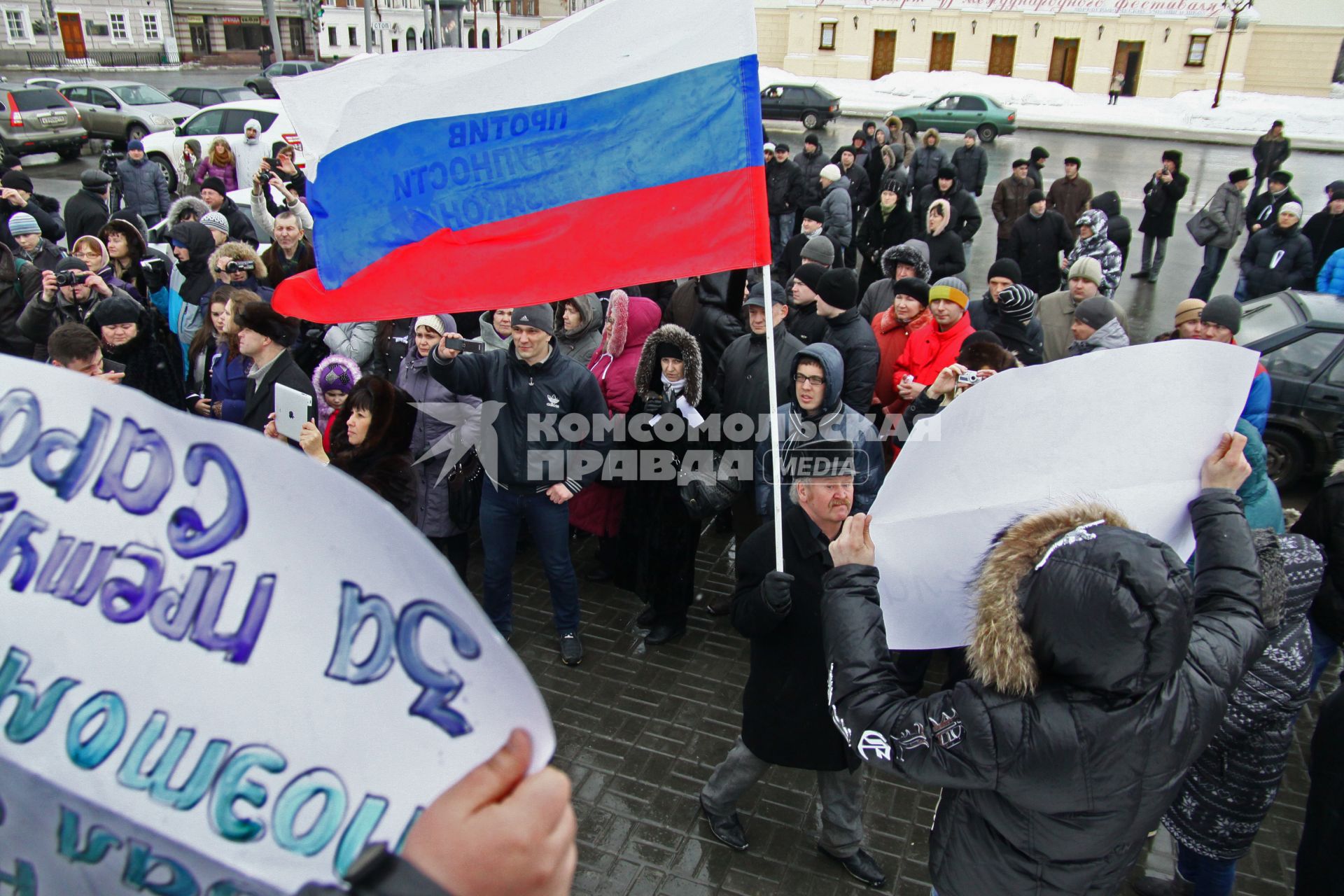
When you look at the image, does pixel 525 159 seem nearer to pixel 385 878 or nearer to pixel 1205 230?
pixel 385 878

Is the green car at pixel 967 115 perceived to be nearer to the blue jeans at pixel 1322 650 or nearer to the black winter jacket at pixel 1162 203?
the black winter jacket at pixel 1162 203

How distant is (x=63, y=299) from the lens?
21.1 ft

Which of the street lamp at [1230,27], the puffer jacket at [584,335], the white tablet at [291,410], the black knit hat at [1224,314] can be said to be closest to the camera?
the white tablet at [291,410]

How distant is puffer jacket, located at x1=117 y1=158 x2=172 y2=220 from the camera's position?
12398mm

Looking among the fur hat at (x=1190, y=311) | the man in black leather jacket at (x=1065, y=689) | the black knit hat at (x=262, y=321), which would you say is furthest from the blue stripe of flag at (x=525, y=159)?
the fur hat at (x=1190, y=311)

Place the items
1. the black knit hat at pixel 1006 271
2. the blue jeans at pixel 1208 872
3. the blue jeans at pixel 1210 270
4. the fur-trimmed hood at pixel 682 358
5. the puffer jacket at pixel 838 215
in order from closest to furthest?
the blue jeans at pixel 1208 872 → the fur-trimmed hood at pixel 682 358 → the black knit hat at pixel 1006 271 → the puffer jacket at pixel 838 215 → the blue jeans at pixel 1210 270

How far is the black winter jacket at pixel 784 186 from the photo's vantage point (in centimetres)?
1262

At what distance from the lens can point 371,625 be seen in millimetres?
1312

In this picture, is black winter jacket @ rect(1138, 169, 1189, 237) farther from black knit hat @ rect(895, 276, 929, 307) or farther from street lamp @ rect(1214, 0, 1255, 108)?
street lamp @ rect(1214, 0, 1255, 108)

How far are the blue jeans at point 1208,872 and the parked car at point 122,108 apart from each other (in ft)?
84.1

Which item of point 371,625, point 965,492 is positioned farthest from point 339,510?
point 965,492

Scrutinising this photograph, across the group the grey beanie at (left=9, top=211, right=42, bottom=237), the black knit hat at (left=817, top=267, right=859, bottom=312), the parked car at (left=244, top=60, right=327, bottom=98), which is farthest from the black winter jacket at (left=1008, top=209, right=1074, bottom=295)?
the parked car at (left=244, top=60, right=327, bottom=98)

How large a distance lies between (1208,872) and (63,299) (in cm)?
727

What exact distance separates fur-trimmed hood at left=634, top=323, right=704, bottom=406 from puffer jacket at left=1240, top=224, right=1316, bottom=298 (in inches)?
306
